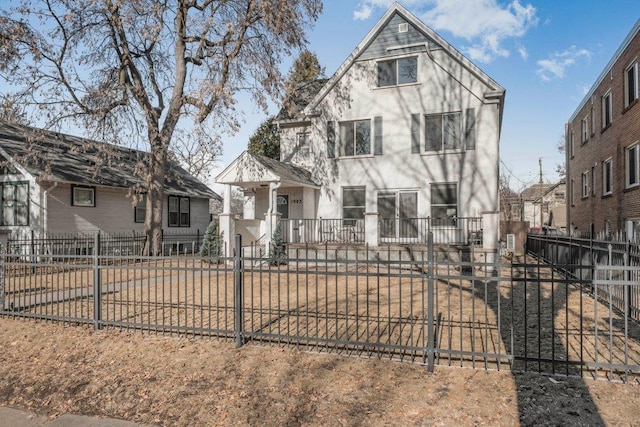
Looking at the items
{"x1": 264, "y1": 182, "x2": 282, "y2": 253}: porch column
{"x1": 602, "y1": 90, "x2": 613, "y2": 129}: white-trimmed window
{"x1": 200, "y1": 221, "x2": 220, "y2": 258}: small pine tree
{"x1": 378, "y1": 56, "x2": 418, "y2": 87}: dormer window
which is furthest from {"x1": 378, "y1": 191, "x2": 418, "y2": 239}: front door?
{"x1": 602, "y1": 90, "x2": 613, "y2": 129}: white-trimmed window

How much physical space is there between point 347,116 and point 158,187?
9165 mm

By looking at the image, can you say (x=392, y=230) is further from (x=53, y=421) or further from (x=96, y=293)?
(x=53, y=421)

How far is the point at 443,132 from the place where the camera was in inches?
679

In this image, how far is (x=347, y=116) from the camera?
18.6m

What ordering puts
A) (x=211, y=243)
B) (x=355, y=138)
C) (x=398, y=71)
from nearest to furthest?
(x=211, y=243) → (x=398, y=71) → (x=355, y=138)

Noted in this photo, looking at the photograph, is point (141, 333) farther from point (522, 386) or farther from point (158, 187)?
point (158, 187)

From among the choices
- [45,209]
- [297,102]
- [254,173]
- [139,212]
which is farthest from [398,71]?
[45,209]

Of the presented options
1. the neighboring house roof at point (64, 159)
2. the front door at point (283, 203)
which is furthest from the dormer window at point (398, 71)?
the neighboring house roof at point (64, 159)

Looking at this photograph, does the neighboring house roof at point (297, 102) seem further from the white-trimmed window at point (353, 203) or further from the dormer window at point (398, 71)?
the white-trimmed window at point (353, 203)

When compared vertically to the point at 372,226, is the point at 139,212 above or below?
above

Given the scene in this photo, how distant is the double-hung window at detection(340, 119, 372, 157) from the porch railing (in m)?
3.15

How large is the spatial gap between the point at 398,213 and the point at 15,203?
1713 cm

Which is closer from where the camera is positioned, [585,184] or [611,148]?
[611,148]

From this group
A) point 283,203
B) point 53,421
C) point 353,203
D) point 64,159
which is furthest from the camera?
point 64,159
